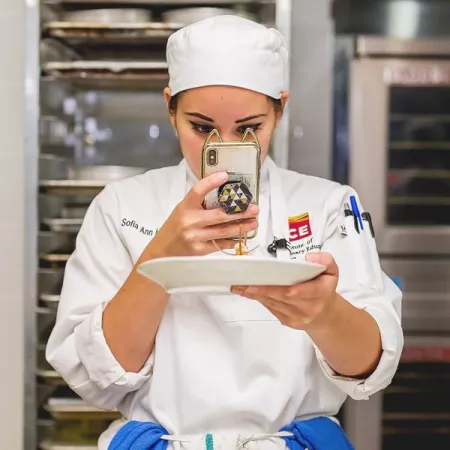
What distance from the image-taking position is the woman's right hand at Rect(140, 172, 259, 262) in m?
1.03

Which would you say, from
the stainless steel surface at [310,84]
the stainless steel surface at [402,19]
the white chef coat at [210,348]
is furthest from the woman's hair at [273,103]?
the stainless steel surface at [402,19]

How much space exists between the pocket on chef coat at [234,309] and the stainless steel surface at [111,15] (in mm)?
1016

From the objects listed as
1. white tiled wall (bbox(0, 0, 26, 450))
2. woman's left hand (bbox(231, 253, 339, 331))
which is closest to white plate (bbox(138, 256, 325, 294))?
woman's left hand (bbox(231, 253, 339, 331))

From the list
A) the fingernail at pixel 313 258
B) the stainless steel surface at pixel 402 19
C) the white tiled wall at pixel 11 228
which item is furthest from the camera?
the stainless steel surface at pixel 402 19

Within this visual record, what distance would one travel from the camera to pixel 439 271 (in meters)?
2.47

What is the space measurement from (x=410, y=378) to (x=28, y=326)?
1.37 metres

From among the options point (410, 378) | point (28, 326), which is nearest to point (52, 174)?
point (28, 326)

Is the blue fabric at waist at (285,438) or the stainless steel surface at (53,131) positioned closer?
the blue fabric at waist at (285,438)

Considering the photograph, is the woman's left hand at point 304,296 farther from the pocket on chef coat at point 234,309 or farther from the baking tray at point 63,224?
the baking tray at point 63,224

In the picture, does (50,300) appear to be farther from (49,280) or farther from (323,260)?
(323,260)

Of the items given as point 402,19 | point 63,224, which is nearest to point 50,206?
point 63,224

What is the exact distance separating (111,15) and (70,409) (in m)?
1.10

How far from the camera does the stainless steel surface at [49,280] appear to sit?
6.42ft

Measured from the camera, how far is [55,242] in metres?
2.08
